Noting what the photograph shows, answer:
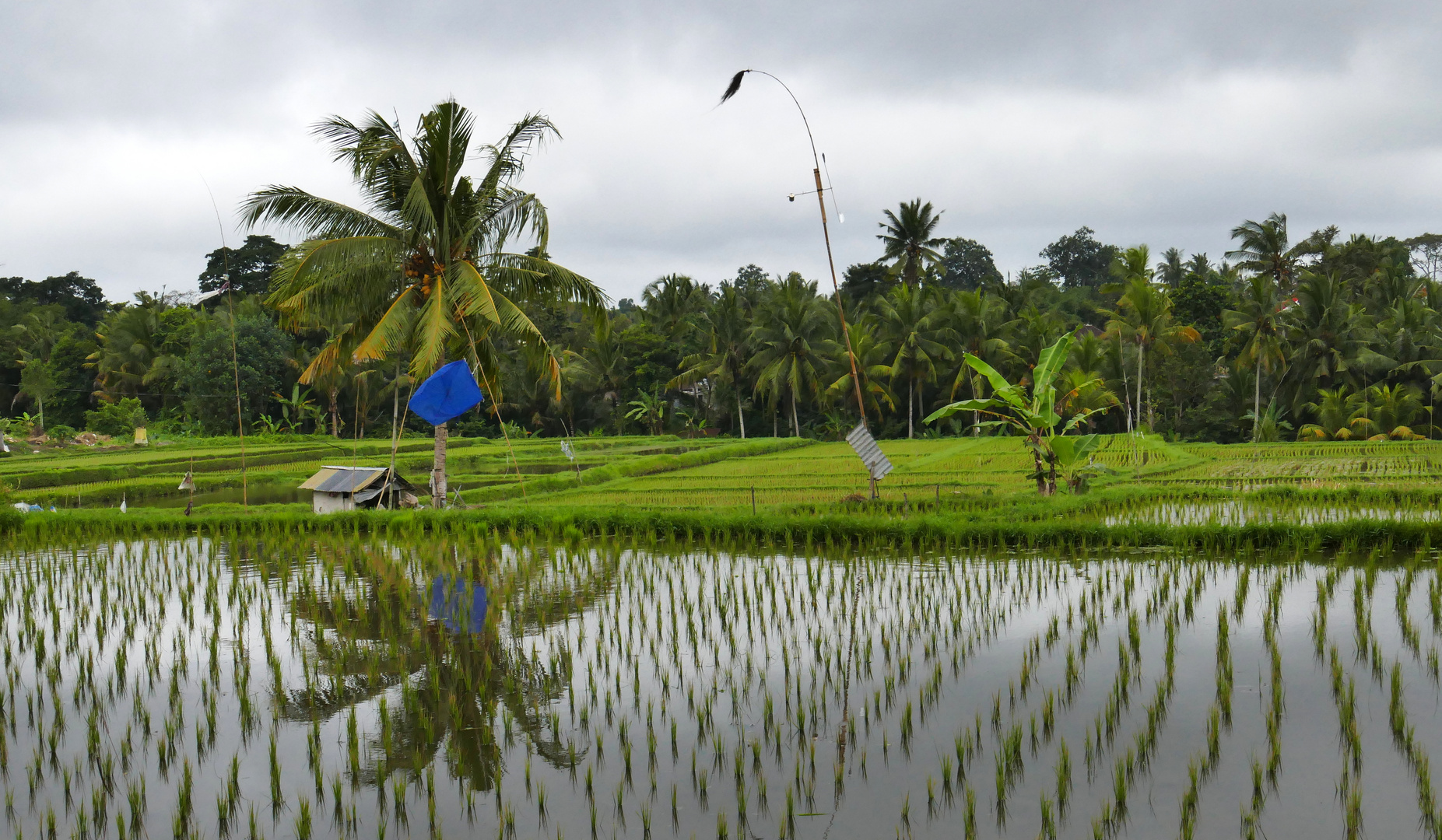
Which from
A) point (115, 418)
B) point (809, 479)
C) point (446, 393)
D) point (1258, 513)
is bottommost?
point (1258, 513)

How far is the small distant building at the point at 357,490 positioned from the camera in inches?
488

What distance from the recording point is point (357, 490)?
1248cm

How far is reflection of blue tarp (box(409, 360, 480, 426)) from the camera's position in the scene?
10.5 metres

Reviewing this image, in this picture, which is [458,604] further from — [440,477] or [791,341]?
[791,341]

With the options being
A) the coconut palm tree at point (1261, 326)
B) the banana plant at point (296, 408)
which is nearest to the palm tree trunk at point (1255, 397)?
the coconut palm tree at point (1261, 326)

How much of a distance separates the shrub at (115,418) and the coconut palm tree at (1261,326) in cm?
2901

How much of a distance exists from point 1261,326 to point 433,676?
21.7 metres

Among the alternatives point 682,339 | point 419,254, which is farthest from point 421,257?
point 682,339

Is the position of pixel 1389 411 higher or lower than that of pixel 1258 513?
higher

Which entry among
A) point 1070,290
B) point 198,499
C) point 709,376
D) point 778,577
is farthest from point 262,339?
point 1070,290

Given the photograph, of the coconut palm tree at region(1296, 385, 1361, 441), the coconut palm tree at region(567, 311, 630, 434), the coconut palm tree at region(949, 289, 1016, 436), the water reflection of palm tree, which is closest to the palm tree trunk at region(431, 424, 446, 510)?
the water reflection of palm tree

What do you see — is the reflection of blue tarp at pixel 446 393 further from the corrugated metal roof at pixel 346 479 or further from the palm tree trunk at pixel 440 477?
the corrugated metal roof at pixel 346 479

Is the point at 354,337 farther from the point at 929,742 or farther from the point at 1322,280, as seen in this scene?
the point at 1322,280

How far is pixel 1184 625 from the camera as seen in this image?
5.70 meters
